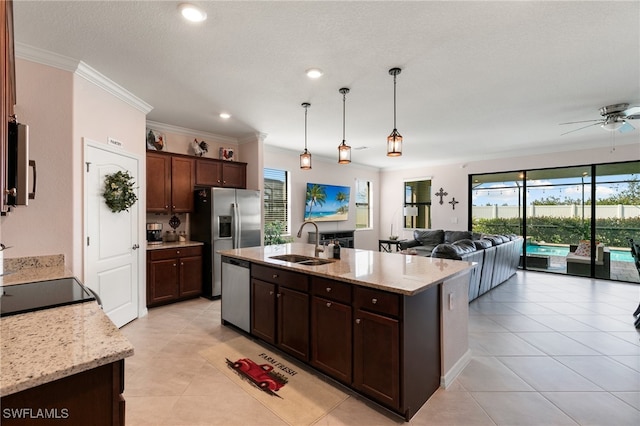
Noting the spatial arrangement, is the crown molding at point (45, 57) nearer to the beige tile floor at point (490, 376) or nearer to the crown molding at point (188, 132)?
the crown molding at point (188, 132)

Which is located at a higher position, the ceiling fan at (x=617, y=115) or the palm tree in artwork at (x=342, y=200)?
the ceiling fan at (x=617, y=115)

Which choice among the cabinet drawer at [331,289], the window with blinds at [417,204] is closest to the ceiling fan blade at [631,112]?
the cabinet drawer at [331,289]

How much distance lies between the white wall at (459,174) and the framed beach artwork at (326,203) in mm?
1671

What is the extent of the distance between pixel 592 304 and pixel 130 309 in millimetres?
6219

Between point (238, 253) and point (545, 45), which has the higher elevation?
point (545, 45)

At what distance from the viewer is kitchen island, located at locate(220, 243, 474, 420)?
1.94 m

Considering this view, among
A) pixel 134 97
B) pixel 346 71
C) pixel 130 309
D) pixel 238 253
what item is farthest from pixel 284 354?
pixel 134 97

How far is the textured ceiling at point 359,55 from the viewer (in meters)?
2.05

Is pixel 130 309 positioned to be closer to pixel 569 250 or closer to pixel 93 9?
pixel 93 9

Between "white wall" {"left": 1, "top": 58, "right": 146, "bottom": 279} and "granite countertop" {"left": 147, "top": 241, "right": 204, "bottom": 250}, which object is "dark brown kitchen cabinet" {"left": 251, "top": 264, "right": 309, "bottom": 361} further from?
"granite countertop" {"left": 147, "top": 241, "right": 204, "bottom": 250}

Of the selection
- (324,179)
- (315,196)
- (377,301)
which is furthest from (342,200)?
(377,301)

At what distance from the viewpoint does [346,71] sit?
2.87 meters

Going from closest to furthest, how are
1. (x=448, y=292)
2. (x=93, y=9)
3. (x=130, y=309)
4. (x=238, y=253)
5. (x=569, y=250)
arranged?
1. (x=93, y=9)
2. (x=448, y=292)
3. (x=238, y=253)
4. (x=130, y=309)
5. (x=569, y=250)

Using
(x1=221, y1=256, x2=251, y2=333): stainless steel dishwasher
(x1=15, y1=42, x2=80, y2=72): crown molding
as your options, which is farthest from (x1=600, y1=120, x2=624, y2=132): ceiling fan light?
(x1=15, y1=42, x2=80, y2=72): crown molding
